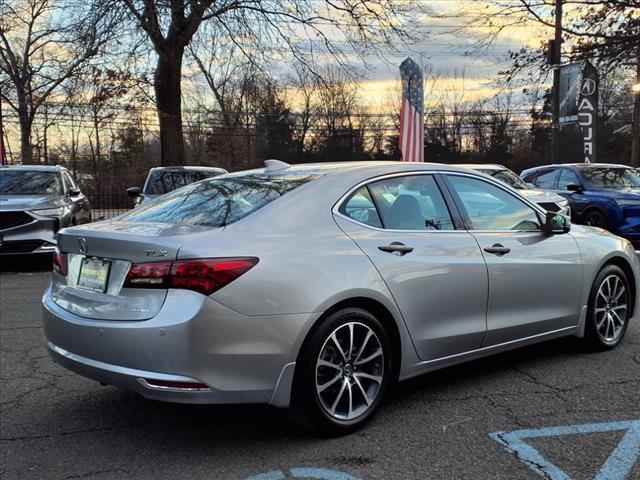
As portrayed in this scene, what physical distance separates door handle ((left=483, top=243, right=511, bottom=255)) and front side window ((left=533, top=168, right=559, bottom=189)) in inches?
394

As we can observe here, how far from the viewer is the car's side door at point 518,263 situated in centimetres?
416

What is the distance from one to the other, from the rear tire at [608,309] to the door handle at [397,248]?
2.06 metres

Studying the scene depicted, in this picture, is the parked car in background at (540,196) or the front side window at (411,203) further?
the parked car in background at (540,196)

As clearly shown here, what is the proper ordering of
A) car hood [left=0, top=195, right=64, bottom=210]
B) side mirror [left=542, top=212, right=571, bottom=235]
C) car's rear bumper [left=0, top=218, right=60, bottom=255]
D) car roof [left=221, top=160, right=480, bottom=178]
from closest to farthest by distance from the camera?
1. car roof [left=221, top=160, right=480, bottom=178]
2. side mirror [left=542, top=212, right=571, bottom=235]
3. car's rear bumper [left=0, top=218, right=60, bottom=255]
4. car hood [left=0, top=195, right=64, bottom=210]

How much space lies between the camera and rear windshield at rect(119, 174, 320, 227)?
349 cm

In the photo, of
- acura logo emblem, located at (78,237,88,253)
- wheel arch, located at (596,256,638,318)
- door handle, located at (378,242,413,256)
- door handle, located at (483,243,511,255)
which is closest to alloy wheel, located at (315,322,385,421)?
door handle, located at (378,242,413,256)

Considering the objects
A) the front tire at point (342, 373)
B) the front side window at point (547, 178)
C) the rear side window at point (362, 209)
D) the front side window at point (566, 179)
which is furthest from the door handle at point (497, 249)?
the front side window at point (547, 178)

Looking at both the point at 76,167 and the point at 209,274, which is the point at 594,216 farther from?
the point at 76,167

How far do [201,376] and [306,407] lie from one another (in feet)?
2.09

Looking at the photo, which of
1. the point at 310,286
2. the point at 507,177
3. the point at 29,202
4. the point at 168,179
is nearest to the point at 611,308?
the point at 310,286

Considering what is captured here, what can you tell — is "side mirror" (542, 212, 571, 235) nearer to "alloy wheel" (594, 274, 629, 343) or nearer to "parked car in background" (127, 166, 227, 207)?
"alloy wheel" (594, 274, 629, 343)

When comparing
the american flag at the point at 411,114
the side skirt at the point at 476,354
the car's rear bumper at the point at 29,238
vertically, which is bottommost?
the side skirt at the point at 476,354

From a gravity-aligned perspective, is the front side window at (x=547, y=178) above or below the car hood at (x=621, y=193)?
above

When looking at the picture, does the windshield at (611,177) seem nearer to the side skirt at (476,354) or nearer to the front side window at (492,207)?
the side skirt at (476,354)
